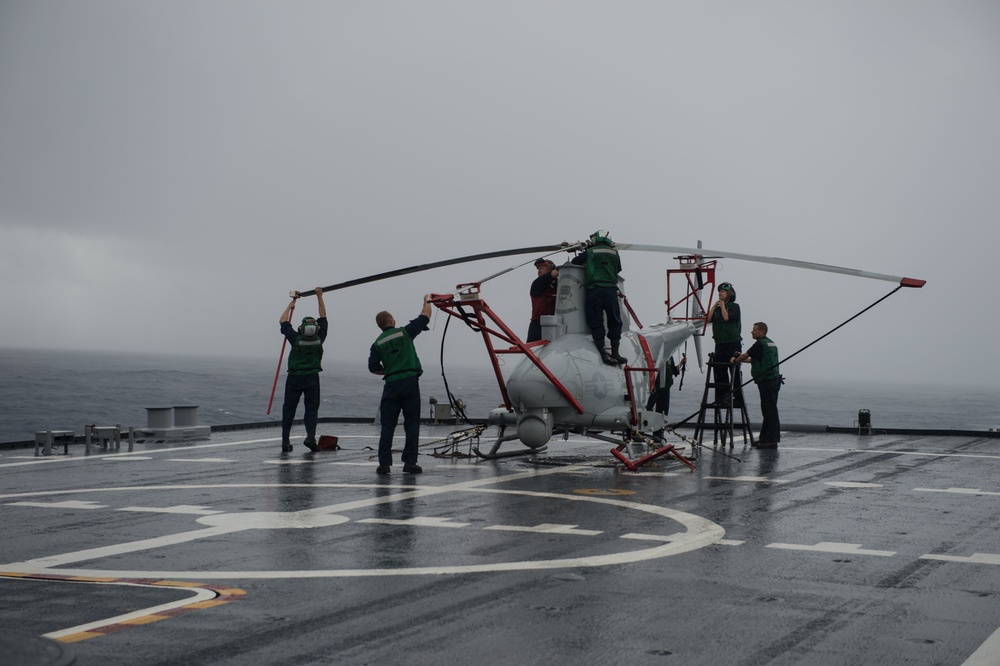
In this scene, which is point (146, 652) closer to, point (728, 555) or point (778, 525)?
point (728, 555)

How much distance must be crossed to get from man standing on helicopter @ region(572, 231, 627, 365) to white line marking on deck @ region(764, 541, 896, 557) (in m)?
6.97

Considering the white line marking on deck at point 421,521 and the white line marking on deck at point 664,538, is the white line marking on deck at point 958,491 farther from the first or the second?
the white line marking on deck at point 421,521

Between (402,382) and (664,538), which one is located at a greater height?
(402,382)

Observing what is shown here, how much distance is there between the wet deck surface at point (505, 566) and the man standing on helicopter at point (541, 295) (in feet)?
9.56

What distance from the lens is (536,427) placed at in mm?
14906

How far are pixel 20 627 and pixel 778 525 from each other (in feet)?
21.4

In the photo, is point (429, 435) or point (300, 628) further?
point (429, 435)

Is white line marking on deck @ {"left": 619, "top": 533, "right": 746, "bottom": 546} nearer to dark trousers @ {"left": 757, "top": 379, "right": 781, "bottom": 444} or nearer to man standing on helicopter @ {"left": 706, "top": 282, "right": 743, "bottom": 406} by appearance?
dark trousers @ {"left": 757, "top": 379, "right": 781, "bottom": 444}

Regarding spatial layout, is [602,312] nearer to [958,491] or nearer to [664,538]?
[958,491]

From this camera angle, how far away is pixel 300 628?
567 cm

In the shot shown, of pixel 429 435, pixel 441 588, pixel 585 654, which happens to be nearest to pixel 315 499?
pixel 441 588

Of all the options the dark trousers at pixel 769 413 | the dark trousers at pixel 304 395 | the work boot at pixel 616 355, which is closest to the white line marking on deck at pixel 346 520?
the work boot at pixel 616 355

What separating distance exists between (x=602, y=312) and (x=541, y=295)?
53.2 inches

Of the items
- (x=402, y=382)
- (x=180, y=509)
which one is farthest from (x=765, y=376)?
(x=180, y=509)
